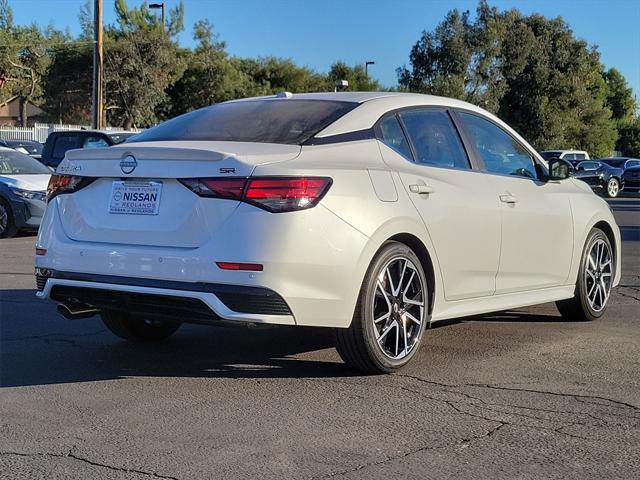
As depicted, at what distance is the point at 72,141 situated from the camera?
1842cm

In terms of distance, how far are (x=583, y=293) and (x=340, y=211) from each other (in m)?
3.09

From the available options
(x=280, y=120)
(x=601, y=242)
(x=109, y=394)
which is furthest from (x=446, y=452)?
(x=601, y=242)

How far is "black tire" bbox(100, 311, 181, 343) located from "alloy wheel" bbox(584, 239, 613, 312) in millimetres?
3344

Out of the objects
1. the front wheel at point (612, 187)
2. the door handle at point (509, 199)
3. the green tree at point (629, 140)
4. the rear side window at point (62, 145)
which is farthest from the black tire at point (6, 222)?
the green tree at point (629, 140)

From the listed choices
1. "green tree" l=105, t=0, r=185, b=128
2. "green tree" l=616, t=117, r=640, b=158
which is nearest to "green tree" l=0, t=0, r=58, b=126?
"green tree" l=105, t=0, r=185, b=128

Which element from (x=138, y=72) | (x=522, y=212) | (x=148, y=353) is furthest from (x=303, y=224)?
(x=138, y=72)

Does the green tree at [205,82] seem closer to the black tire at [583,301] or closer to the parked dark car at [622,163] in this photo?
the parked dark car at [622,163]

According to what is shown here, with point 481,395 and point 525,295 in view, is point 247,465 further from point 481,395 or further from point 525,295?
point 525,295

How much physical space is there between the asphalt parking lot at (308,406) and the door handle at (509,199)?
1.03m

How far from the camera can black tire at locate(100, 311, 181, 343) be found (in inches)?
238

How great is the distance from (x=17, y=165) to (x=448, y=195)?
10832 millimetres

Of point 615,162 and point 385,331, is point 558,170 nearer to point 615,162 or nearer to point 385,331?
point 385,331

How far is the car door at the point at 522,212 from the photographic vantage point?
6168 millimetres

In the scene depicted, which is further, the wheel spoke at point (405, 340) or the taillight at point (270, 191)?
the wheel spoke at point (405, 340)
